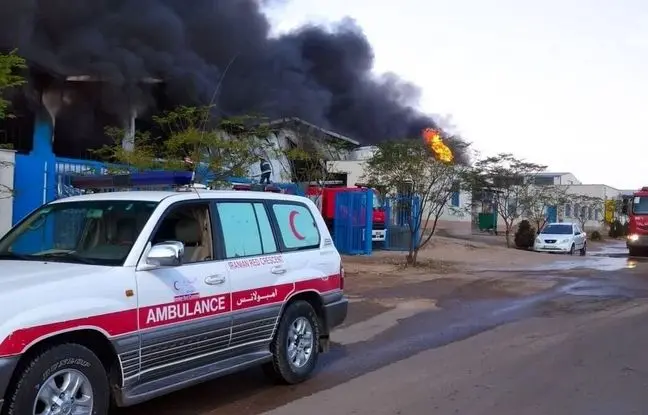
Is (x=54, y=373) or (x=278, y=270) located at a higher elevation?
(x=278, y=270)

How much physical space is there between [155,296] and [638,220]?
82.4ft

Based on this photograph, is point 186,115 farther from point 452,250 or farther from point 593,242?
point 593,242

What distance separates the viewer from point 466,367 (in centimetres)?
674

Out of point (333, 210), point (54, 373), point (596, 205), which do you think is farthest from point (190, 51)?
point (596, 205)

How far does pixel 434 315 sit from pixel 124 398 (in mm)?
6509

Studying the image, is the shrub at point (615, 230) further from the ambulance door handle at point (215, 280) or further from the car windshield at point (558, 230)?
the ambulance door handle at point (215, 280)

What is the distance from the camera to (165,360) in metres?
4.69

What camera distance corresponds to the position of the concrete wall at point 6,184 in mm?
11305

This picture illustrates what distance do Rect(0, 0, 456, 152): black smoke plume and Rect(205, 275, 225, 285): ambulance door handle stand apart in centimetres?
1185

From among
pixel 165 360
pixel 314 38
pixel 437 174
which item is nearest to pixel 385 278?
pixel 437 174

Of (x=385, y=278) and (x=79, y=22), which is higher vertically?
(x=79, y=22)

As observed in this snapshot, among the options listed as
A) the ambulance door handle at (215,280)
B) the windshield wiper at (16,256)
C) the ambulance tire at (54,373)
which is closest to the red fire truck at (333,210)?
the ambulance door handle at (215,280)

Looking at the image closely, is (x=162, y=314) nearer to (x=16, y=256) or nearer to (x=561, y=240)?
(x=16, y=256)

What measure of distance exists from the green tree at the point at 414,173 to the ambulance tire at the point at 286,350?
11254 millimetres
